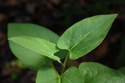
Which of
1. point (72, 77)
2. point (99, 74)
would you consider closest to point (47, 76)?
point (72, 77)

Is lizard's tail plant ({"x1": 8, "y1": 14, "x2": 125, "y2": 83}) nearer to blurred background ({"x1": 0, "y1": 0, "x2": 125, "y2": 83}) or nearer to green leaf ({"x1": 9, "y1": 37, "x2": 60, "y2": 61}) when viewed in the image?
green leaf ({"x1": 9, "y1": 37, "x2": 60, "y2": 61})

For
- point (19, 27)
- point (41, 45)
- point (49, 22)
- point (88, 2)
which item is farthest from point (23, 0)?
point (41, 45)

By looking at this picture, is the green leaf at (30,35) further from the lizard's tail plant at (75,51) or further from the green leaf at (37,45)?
the green leaf at (37,45)

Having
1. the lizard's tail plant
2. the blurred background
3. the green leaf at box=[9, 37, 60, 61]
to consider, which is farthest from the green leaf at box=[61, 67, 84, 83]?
the blurred background

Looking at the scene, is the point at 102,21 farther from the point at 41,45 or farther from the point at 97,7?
the point at 97,7

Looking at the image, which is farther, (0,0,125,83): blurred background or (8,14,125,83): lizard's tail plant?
(0,0,125,83): blurred background
